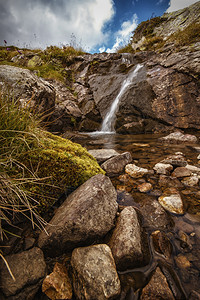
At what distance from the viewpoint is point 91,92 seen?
442 inches

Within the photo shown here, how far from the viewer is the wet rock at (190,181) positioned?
2.40m

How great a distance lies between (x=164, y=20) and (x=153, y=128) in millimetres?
21993

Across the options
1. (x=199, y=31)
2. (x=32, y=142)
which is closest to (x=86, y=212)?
(x=32, y=142)

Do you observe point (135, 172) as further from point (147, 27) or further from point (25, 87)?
point (147, 27)

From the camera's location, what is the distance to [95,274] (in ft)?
3.41

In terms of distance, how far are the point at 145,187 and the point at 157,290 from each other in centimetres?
150

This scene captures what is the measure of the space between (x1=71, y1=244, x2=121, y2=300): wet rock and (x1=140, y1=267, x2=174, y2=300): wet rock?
0.71 ft

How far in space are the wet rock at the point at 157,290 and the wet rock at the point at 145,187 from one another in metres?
1.31

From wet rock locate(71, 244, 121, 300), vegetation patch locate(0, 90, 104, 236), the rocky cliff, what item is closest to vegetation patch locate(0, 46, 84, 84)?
the rocky cliff

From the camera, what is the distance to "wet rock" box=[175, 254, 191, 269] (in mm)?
1180

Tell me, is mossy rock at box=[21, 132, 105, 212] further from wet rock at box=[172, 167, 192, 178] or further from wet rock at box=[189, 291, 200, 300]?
wet rock at box=[172, 167, 192, 178]

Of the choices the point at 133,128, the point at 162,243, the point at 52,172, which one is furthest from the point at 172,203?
the point at 133,128

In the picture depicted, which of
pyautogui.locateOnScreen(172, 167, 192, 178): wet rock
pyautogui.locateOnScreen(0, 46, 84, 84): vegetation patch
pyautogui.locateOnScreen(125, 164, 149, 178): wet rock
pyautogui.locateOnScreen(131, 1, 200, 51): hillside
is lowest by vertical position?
pyautogui.locateOnScreen(172, 167, 192, 178): wet rock

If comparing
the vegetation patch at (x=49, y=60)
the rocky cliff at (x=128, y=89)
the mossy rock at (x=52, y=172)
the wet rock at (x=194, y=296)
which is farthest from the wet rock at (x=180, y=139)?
the vegetation patch at (x=49, y=60)
